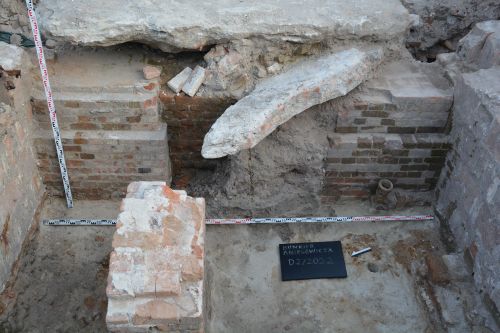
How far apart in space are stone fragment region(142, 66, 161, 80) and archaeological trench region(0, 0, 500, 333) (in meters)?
0.02

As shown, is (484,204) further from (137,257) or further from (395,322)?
(137,257)

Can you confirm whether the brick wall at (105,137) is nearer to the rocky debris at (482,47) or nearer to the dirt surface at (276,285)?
the dirt surface at (276,285)

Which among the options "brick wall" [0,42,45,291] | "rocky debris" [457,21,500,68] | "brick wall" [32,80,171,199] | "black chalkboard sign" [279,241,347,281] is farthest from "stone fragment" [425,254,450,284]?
"brick wall" [0,42,45,291]

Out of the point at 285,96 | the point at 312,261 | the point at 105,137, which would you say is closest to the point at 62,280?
the point at 105,137

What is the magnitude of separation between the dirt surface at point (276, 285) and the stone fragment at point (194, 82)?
1405mm

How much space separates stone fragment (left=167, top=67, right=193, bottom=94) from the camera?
4707mm

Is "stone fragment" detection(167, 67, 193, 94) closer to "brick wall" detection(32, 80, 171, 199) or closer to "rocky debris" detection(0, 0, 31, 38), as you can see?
"brick wall" detection(32, 80, 171, 199)

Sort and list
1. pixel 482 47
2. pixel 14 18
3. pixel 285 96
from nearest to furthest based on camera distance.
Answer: pixel 285 96, pixel 482 47, pixel 14 18

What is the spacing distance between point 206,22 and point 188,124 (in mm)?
1015

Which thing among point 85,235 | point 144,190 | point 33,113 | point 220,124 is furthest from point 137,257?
point 33,113

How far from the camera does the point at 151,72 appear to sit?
471cm

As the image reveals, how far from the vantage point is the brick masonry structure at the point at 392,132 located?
15.5ft

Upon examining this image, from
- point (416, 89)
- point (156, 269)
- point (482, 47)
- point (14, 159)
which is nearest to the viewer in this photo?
point (156, 269)

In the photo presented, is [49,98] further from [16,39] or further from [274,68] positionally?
[274,68]
